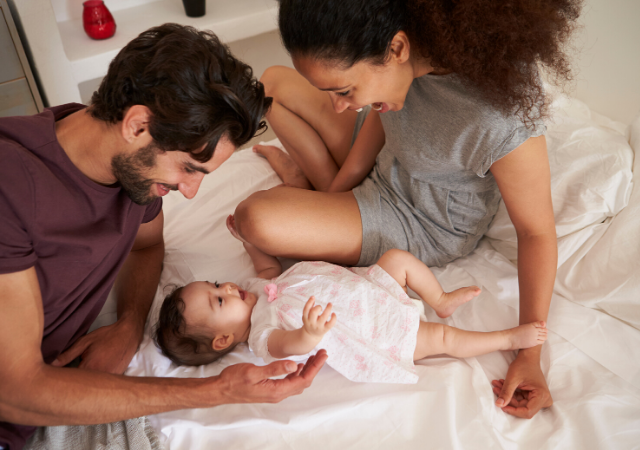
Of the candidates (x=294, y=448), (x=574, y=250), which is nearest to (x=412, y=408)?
(x=294, y=448)

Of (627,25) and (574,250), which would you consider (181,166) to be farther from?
(627,25)

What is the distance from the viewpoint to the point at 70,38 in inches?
92.4

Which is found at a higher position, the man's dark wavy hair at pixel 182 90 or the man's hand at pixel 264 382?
the man's dark wavy hair at pixel 182 90

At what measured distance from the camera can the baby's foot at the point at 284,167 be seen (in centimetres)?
188

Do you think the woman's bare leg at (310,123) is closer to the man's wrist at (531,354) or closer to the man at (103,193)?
the man at (103,193)

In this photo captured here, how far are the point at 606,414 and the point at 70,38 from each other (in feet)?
8.55

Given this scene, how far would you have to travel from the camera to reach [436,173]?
139 cm

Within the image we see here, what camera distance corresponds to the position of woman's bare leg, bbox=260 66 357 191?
1.81m

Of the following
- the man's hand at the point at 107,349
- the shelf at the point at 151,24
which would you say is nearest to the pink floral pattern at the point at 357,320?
the man's hand at the point at 107,349

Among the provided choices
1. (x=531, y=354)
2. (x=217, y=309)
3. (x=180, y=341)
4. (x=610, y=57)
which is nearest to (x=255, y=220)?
(x=217, y=309)

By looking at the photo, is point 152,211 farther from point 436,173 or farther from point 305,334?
point 436,173

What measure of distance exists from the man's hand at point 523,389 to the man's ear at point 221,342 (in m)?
0.70

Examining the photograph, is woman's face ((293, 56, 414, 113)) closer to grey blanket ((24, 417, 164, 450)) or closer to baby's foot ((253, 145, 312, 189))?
baby's foot ((253, 145, 312, 189))

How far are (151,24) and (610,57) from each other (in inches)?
81.4
